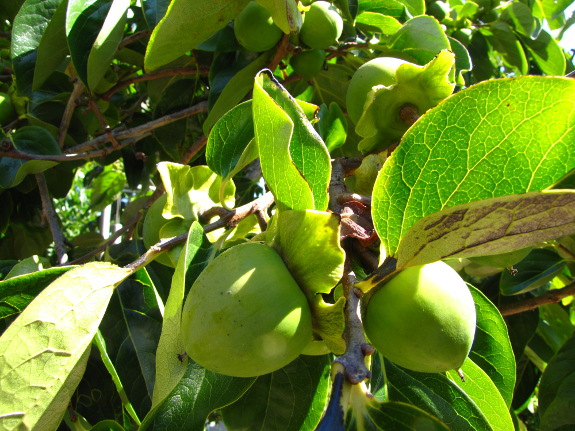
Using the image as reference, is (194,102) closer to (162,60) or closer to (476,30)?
(162,60)

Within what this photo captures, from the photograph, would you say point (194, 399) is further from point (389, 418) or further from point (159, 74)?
point (159, 74)

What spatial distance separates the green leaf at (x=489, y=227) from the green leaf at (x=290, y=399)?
31 centimetres

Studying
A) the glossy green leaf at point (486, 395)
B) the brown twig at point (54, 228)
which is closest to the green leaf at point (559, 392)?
the glossy green leaf at point (486, 395)

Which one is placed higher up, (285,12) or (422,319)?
(285,12)

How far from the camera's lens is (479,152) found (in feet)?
1.91

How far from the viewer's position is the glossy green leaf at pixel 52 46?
1343 millimetres

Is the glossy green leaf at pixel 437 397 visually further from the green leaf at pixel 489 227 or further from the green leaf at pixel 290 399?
the green leaf at pixel 489 227

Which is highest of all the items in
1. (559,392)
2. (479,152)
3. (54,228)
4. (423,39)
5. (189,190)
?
(479,152)

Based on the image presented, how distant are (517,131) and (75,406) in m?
0.98

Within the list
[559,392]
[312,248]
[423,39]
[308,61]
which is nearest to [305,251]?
[312,248]

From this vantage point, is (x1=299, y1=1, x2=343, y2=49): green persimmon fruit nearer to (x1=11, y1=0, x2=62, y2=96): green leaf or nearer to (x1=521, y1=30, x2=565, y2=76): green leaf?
(x1=11, y1=0, x2=62, y2=96): green leaf

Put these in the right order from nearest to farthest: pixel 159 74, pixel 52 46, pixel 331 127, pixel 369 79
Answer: pixel 369 79 → pixel 331 127 → pixel 52 46 → pixel 159 74

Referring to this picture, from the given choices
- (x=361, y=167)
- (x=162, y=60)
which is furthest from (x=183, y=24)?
(x=361, y=167)

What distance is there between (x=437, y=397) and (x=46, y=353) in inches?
22.0
